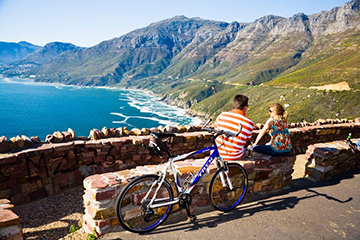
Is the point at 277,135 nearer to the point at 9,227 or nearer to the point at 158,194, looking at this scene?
the point at 158,194

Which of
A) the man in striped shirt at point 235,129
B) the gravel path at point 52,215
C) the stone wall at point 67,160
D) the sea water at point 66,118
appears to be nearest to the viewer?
the man in striped shirt at point 235,129

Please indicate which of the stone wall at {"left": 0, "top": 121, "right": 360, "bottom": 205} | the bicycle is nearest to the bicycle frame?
the bicycle

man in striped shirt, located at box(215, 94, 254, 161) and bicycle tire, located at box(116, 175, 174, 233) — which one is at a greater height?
man in striped shirt, located at box(215, 94, 254, 161)

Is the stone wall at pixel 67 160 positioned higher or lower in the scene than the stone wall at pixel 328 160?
higher

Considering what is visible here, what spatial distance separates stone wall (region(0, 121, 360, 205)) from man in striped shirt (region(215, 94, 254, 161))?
382 cm

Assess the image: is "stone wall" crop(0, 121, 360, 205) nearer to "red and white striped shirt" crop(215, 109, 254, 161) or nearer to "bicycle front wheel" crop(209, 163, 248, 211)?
"red and white striped shirt" crop(215, 109, 254, 161)

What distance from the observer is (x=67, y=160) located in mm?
7039

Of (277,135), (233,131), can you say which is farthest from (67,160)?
(277,135)

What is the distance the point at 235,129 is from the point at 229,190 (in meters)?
1.20

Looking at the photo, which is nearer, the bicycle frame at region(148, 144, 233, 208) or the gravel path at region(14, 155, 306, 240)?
the bicycle frame at region(148, 144, 233, 208)

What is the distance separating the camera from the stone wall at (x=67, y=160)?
6.22 metres

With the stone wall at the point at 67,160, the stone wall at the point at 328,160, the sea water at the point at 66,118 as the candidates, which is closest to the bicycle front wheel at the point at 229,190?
the stone wall at the point at 328,160

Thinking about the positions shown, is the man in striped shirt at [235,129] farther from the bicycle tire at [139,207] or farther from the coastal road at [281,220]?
the bicycle tire at [139,207]

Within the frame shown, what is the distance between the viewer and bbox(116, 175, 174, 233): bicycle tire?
138 inches
